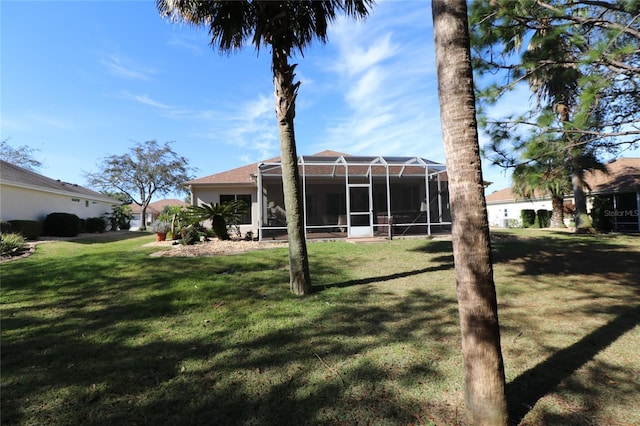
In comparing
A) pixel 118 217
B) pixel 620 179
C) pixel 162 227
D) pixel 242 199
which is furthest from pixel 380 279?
pixel 118 217

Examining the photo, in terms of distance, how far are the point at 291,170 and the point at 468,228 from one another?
144 inches

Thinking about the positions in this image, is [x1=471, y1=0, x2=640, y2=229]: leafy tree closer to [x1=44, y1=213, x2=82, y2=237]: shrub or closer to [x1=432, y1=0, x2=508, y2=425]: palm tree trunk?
[x1=432, y1=0, x2=508, y2=425]: palm tree trunk

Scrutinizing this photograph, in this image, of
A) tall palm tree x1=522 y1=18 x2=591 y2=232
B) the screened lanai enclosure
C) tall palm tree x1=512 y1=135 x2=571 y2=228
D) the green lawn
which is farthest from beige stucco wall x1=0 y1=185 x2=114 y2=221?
tall palm tree x1=522 y1=18 x2=591 y2=232

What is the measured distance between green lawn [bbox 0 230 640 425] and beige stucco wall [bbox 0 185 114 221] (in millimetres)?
11781

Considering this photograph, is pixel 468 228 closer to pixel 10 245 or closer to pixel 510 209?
Result: pixel 10 245

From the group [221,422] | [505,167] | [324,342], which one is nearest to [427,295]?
[324,342]

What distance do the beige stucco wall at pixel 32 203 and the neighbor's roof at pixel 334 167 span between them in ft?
26.9

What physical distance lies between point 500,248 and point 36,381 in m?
11.5

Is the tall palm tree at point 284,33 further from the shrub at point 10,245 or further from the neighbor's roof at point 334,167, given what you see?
the shrub at point 10,245

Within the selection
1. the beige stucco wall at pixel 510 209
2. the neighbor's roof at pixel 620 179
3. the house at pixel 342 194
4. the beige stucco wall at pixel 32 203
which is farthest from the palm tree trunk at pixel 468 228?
the beige stucco wall at pixel 510 209

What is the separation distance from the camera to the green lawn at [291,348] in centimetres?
258

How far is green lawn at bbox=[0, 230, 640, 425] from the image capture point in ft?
8.48

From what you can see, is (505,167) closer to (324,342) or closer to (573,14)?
(573,14)

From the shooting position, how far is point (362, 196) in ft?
64.0
